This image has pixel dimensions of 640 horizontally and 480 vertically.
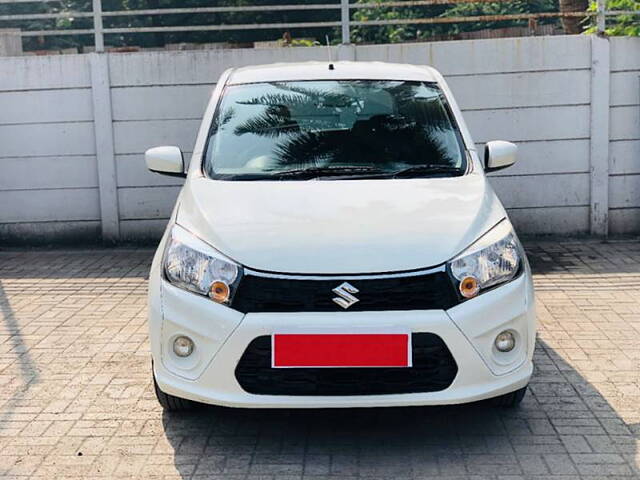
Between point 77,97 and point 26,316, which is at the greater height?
point 77,97

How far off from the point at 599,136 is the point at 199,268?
6.20 m

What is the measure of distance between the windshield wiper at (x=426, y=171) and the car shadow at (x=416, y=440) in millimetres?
1218

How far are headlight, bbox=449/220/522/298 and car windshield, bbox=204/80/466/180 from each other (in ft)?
2.46

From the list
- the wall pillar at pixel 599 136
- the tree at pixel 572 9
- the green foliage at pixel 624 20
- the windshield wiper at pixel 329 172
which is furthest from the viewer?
the tree at pixel 572 9

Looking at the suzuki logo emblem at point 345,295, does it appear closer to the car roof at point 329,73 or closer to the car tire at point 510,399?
the car tire at point 510,399

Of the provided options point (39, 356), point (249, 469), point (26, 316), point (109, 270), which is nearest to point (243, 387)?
point (249, 469)

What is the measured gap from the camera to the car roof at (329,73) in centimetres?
602

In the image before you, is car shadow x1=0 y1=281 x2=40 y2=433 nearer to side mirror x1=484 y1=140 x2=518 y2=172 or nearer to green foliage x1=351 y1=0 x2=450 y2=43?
side mirror x1=484 y1=140 x2=518 y2=172

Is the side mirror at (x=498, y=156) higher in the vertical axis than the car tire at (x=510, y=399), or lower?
higher

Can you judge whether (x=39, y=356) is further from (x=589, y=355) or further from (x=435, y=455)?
(x=589, y=355)

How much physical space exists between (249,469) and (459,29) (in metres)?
23.5

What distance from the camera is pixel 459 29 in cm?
2647

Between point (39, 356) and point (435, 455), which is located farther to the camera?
point (39, 356)

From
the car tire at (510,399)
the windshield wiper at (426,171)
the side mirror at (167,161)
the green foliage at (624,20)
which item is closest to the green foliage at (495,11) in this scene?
the green foliage at (624,20)
